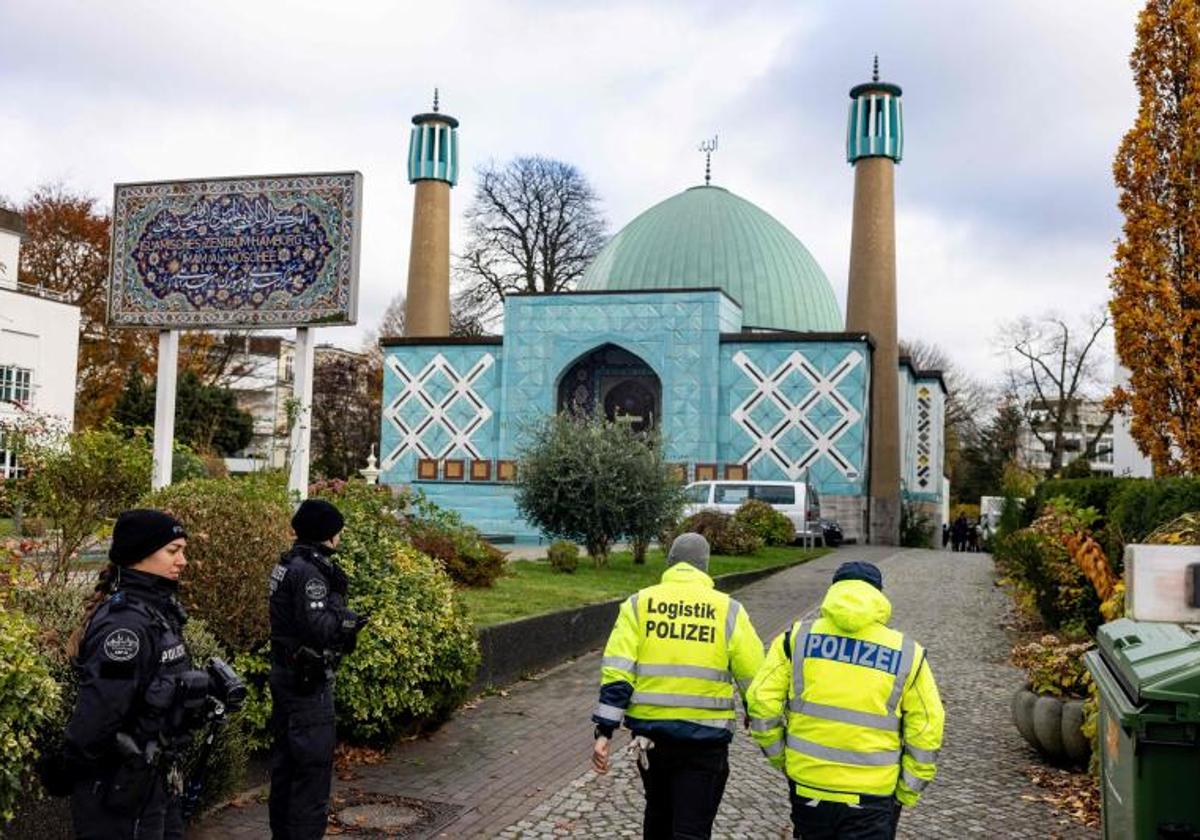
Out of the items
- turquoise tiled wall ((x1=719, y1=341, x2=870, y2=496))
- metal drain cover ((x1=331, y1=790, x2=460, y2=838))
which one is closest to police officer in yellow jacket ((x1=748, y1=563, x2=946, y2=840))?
metal drain cover ((x1=331, y1=790, x2=460, y2=838))

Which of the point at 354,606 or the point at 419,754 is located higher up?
the point at 354,606

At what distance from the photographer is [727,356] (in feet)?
118

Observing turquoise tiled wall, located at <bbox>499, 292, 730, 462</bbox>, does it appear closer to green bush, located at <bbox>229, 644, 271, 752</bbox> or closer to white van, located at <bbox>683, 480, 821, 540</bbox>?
white van, located at <bbox>683, 480, 821, 540</bbox>

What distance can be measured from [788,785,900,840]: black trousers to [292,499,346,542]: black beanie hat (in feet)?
8.59

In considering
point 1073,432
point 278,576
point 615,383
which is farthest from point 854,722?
point 1073,432

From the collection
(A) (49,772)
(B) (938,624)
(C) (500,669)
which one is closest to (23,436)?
(C) (500,669)

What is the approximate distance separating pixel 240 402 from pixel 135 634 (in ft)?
216

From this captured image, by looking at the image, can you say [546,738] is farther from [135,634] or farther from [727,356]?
[727,356]

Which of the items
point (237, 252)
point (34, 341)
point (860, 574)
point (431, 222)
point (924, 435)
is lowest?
point (860, 574)

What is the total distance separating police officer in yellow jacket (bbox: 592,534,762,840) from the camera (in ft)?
15.5

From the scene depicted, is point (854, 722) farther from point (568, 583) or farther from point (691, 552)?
point (568, 583)

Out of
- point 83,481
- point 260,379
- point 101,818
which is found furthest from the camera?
point 260,379

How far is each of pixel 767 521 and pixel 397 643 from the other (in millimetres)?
19316

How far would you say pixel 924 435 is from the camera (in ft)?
145
